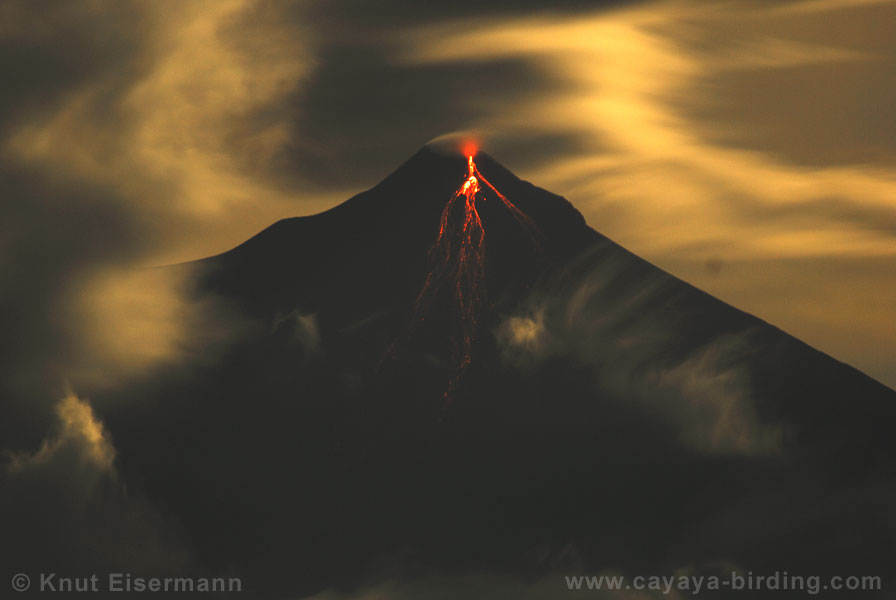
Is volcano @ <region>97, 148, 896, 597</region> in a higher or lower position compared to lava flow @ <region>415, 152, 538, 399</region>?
lower

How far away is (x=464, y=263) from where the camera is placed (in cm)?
5134

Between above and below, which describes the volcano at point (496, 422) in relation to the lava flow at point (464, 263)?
below

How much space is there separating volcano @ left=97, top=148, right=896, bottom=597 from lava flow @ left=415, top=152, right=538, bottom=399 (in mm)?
173

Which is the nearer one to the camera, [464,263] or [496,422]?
[496,422]

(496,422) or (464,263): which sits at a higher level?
(464,263)

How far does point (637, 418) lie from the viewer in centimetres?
4891

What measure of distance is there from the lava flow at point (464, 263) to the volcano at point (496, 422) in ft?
0.57

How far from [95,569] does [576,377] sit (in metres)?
18.0

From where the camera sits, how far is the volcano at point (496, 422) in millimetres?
46094

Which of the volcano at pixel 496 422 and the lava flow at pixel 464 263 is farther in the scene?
the lava flow at pixel 464 263

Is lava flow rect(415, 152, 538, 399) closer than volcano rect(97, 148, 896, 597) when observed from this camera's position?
No

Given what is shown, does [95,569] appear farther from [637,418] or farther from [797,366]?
[797,366]

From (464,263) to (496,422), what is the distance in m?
6.30

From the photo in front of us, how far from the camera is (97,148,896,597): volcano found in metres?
46.1
